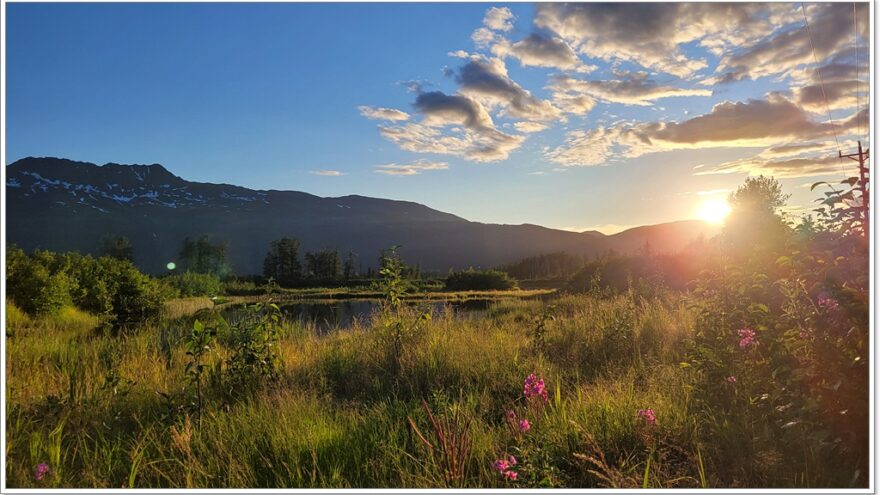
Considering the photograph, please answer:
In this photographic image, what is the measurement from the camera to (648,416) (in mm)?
3023

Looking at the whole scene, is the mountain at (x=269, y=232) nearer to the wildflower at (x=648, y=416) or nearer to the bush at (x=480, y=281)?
the bush at (x=480, y=281)

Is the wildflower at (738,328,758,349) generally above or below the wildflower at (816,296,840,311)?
below

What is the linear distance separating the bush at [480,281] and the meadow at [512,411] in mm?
36274

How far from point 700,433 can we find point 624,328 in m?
3.21

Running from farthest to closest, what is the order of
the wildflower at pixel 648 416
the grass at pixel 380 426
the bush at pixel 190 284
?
the bush at pixel 190 284 → the wildflower at pixel 648 416 → the grass at pixel 380 426

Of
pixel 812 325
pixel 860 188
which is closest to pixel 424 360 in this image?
pixel 812 325

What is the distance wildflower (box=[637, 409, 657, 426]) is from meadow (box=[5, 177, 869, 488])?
20 mm

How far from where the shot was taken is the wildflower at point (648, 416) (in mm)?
3018

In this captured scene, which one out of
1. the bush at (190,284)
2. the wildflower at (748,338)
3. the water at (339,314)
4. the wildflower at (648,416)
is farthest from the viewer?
the bush at (190,284)

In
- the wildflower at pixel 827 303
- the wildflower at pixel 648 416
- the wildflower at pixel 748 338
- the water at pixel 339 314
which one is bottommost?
the water at pixel 339 314

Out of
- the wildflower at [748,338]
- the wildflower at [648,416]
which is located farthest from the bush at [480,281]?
the wildflower at [648,416]

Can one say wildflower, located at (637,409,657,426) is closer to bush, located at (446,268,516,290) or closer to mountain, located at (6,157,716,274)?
bush, located at (446,268,516,290)

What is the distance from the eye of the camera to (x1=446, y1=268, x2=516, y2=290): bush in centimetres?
4199

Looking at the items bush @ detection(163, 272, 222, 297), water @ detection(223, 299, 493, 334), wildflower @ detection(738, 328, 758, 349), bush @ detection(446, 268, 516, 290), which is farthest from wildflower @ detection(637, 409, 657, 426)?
bush @ detection(446, 268, 516, 290)
